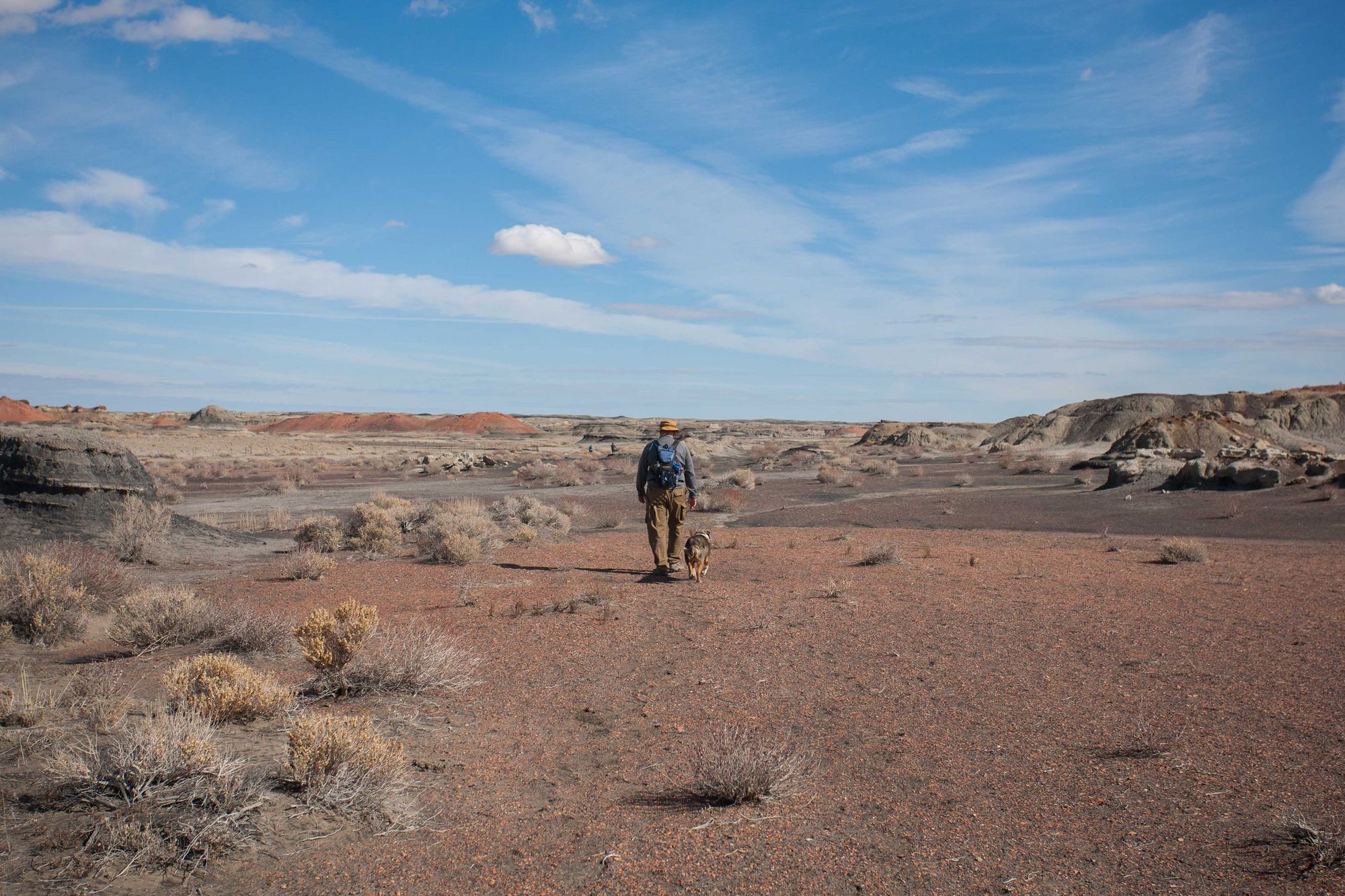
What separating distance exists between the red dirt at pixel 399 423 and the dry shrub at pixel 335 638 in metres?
106

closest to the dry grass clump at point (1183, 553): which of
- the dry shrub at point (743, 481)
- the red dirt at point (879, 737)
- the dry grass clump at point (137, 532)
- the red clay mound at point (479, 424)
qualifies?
the red dirt at point (879, 737)

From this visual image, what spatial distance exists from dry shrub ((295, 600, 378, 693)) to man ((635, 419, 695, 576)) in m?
4.92

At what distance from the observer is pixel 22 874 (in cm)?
348

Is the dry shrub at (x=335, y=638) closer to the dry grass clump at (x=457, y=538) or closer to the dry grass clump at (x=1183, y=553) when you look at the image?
the dry grass clump at (x=457, y=538)

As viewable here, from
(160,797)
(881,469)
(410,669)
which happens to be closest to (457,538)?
(410,669)

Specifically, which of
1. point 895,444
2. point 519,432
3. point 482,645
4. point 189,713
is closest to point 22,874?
point 189,713

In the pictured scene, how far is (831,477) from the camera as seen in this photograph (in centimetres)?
3212

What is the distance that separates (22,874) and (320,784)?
120cm

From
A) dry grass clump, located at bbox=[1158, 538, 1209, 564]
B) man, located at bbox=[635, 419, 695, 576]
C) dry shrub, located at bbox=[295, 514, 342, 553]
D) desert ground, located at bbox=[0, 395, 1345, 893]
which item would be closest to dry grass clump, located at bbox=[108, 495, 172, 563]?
desert ground, located at bbox=[0, 395, 1345, 893]

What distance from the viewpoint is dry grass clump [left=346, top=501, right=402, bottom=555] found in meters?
14.3

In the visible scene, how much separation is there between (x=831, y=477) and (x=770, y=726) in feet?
88.5

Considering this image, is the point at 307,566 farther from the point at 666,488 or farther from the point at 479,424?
the point at 479,424

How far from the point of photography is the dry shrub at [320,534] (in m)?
14.8

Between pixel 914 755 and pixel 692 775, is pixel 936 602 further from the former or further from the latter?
pixel 692 775
